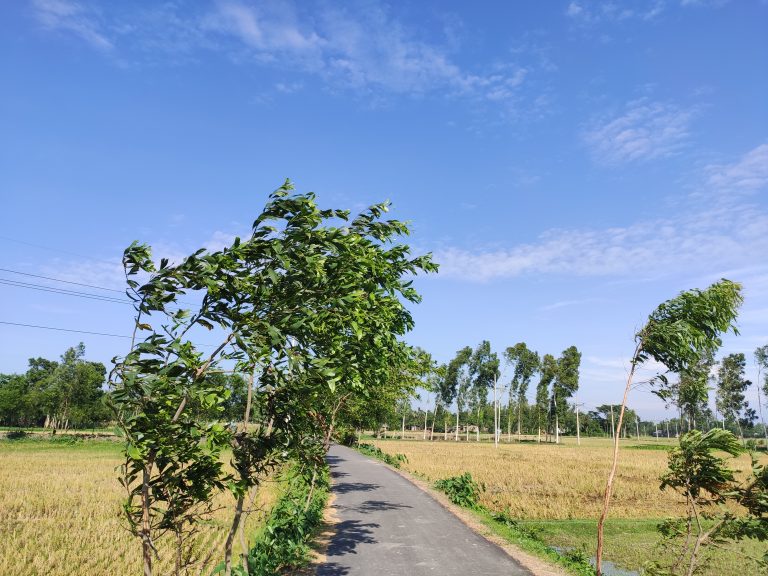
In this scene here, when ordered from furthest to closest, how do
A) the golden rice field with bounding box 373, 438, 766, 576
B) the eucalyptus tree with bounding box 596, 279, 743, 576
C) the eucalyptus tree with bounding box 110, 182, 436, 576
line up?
the golden rice field with bounding box 373, 438, 766, 576 < the eucalyptus tree with bounding box 596, 279, 743, 576 < the eucalyptus tree with bounding box 110, 182, 436, 576

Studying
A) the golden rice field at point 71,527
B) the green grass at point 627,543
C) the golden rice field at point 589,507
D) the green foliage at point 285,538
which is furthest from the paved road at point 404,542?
the green grass at point 627,543

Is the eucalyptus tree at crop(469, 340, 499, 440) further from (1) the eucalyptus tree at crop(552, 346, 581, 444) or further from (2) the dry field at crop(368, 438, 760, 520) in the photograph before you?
(2) the dry field at crop(368, 438, 760, 520)

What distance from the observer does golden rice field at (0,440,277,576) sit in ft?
34.0

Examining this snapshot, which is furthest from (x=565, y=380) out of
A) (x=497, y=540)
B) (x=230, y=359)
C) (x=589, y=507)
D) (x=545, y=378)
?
(x=230, y=359)

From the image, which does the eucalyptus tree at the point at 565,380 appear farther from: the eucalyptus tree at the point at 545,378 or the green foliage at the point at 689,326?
the green foliage at the point at 689,326

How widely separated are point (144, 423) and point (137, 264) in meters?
1.33

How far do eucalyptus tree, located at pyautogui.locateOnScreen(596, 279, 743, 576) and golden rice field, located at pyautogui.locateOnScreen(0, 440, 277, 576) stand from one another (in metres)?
8.26

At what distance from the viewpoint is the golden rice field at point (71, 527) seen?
1038 cm

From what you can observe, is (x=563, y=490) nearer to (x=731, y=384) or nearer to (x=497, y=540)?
(x=497, y=540)

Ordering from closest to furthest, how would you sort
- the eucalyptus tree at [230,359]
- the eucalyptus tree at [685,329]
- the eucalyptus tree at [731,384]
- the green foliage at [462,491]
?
1. the eucalyptus tree at [230,359]
2. the eucalyptus tree at [685,329]
3. the green foliage at [462,491]
4. the eucalyptus tree at [731,384]

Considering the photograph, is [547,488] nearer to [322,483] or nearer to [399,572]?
[322,483]

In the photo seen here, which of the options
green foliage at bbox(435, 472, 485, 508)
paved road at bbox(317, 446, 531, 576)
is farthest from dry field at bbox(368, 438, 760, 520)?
paved road at bbox(317, 446, 531, 576)

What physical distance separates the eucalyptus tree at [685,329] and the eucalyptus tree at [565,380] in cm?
8176

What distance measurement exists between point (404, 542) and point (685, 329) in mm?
8562
